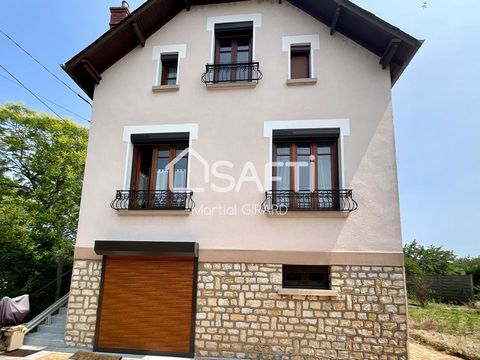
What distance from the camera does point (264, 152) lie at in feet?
23.2

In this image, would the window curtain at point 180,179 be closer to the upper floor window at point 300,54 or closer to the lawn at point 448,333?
the upper floor window at point 300,54

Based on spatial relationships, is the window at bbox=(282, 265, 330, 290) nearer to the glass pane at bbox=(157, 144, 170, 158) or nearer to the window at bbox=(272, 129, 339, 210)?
the window at bbox=(272, 129, 339, 210)

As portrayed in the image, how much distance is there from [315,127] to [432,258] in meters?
17.3

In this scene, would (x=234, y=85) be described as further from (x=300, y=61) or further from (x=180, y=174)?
(x=180, y=174)

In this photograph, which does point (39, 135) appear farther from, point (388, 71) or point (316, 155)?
point (388, 71)

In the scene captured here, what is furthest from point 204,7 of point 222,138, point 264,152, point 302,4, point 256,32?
point 264,152

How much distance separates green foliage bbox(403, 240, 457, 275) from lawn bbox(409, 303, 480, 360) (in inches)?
404

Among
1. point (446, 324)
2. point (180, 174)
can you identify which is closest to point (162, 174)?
point (180, 174)

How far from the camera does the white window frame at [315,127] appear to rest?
686cm

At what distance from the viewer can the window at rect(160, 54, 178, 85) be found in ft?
26.6

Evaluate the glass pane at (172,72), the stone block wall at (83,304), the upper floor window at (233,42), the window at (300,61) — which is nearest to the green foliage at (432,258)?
the window at (300,61)

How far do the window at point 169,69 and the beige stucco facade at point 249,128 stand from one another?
323mm

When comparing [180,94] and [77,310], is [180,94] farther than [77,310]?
Yes

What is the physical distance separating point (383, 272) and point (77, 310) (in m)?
6.43
